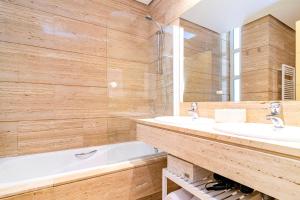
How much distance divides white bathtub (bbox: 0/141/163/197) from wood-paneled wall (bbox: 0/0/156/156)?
112 mm

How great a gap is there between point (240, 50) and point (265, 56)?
0.66 ft

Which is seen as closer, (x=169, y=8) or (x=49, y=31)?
(x=49, y=31)

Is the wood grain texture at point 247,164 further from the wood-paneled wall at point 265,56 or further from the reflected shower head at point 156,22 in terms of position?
the reflected shower head at point 156,22

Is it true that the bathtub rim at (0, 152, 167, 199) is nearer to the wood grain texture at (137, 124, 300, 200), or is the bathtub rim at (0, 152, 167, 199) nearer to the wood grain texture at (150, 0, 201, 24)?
the wood grain texture at (137, 124, 300, 200)

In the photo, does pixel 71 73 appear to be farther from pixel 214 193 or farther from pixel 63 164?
pixel 214 193

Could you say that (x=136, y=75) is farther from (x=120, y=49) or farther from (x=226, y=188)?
(x=226, y=188)

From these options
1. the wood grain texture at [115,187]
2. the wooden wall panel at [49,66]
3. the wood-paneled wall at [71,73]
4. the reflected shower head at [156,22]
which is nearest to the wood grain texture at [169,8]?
the reflected shower head at [156,22]

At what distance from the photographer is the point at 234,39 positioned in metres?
1.38

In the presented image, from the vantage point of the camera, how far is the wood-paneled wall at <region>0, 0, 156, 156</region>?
5.89 ft

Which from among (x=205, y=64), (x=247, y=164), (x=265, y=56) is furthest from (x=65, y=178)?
(x=265, y=56)

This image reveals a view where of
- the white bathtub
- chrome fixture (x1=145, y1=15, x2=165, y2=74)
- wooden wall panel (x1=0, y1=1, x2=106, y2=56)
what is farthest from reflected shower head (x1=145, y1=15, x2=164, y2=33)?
the white bathtub

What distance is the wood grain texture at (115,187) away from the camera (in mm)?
1191

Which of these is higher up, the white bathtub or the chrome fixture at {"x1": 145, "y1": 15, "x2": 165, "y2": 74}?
the chrome fixture at {"x1": 145, "y1": 15, "x2": 165, "y2": 74}

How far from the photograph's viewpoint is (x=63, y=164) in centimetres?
189
